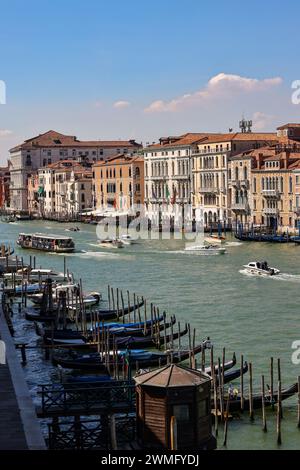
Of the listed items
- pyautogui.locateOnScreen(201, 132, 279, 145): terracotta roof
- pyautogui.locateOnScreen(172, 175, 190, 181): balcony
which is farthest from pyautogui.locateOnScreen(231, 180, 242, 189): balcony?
pyautogui.locateOnScreen(172, 175, 190, 181): balcony

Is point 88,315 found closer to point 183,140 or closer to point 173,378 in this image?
point 173,378

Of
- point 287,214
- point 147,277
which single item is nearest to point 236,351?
point 147,277

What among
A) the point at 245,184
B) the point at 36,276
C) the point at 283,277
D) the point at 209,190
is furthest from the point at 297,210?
the point at 36,276

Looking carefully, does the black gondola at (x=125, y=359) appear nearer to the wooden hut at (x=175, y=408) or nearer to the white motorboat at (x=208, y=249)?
the wooden hut at (x=175, y=408)

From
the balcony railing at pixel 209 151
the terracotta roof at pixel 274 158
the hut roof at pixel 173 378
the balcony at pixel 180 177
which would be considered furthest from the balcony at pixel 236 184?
the hut roof at pixel 173 378

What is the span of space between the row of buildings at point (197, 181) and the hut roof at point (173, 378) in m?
21.5

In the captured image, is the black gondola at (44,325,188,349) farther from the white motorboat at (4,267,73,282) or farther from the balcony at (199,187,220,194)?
the balcony at (199,187,220,194)

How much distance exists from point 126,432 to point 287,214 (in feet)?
70.6

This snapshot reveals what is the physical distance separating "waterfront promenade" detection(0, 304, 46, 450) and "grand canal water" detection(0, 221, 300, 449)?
4.46ft

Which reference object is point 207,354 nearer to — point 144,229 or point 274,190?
point 274,190

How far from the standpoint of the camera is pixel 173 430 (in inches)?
236

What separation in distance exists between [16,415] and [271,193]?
22759 millimetres

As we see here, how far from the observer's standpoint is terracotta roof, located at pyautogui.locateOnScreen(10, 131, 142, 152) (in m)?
57.9

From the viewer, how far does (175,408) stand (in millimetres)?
6027
